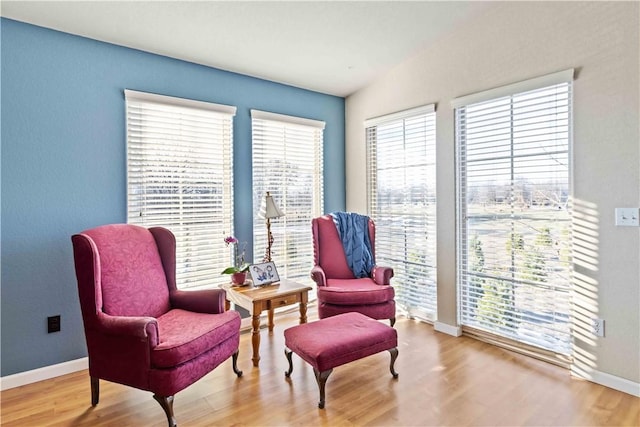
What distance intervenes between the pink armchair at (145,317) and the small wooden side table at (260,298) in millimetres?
230

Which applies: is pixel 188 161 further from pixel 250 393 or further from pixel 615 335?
pixel 615 335

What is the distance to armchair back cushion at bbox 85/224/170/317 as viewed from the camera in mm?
2314

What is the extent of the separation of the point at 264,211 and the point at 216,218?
0.47 m

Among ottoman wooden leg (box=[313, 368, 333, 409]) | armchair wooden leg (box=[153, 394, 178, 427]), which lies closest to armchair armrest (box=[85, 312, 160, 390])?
armchair wooden leg (box=[153, 394, 178, 427])

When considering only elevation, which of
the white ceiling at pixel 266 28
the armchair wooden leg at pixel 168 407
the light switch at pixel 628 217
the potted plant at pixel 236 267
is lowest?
the armchair wooden leg at pixel 168 407

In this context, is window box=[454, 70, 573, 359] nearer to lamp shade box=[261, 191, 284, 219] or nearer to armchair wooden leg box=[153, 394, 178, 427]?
lamp shade box=[261, 191, 284, 219]

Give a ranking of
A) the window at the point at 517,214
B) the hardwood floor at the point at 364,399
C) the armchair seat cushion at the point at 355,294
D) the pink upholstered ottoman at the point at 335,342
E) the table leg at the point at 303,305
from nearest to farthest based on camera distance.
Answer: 1. the hardwood floor at the point at 364,399
2. the pink upholstered ottoman at the point at 335,342
3. the window at the point at 517,214
4. the table leg at the point at 303,305
5. the armchair seat cushion at the point at 355,294

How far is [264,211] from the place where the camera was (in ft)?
11.3

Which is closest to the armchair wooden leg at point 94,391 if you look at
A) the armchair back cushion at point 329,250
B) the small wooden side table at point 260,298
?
the small wooden side table at point 260,298

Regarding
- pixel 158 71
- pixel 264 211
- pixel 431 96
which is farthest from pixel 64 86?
pixel 431 96

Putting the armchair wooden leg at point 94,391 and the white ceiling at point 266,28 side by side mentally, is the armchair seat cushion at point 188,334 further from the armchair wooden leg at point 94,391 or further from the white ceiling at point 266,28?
the white ceiling at point 266,28

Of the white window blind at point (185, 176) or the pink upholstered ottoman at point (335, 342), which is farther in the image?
the white window blind at point (185, 176)

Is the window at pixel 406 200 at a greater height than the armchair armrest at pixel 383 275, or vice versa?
the window at pixel 406 200

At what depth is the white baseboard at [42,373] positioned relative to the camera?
2.50 m
